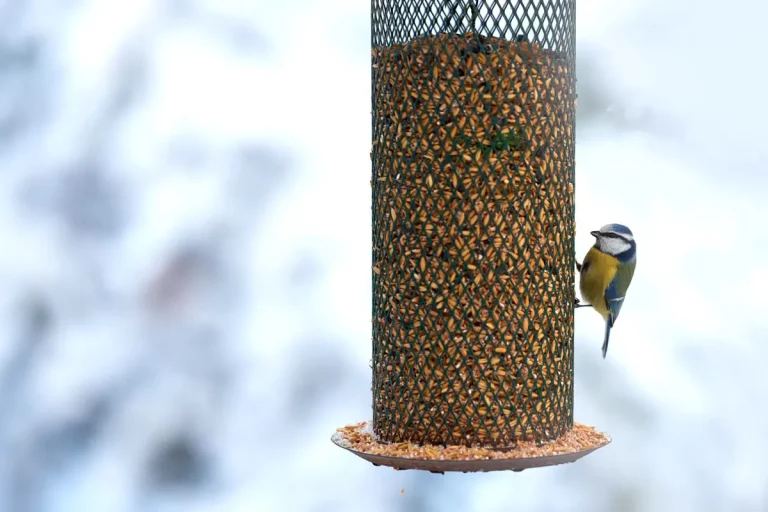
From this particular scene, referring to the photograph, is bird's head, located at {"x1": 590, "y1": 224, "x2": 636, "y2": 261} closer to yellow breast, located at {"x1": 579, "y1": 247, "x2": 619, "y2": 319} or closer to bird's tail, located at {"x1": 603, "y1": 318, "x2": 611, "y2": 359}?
yellow breast, located at {"x1": 579, "y1": 247, "x2": 619, "y2": 319}

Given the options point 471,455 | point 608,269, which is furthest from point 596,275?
point 471,455

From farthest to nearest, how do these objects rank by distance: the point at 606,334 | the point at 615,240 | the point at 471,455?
the point at 606,334, the point at 615,240, the point at 471,455

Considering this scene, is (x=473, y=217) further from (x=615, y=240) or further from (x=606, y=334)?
(x=606, y=334)

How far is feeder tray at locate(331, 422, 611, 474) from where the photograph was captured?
298 cm

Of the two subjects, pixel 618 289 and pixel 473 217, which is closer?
pixel 473 217

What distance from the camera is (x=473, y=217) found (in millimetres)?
3035

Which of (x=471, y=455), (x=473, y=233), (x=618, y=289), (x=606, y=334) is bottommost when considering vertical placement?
(x=471, y=455)

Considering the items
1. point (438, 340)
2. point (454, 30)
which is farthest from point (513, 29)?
point (438, 340)

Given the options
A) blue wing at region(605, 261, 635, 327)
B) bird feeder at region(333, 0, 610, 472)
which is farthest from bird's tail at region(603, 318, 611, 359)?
bird feeder at region(333, 0, 610, 472)

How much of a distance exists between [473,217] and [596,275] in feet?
2.46

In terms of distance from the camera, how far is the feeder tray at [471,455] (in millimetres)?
2979

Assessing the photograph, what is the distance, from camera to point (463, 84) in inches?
119

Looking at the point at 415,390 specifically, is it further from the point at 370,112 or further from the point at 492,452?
the point at 370,112

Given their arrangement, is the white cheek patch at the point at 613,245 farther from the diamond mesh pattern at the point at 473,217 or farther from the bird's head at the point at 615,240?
the diamond mesh pattern at the point at 473,217
